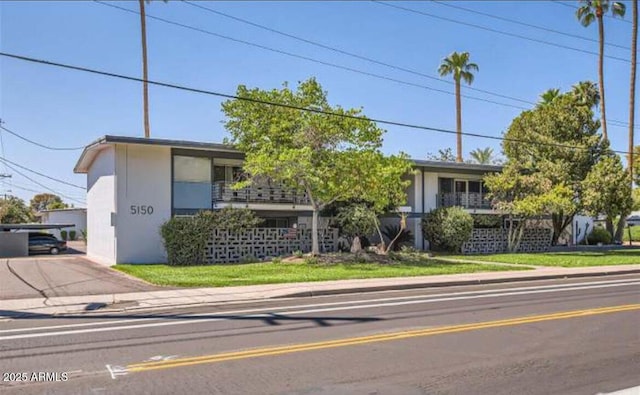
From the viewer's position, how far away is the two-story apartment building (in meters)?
24.2

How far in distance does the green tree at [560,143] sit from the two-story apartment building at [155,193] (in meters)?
8.21

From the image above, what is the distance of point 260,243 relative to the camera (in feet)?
86.9

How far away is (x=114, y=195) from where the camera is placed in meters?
24.3

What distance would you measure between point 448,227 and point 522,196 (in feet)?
17.4

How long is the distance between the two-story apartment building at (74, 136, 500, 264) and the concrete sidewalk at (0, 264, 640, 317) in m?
9.45

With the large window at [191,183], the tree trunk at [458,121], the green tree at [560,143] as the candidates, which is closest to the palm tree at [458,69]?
the tree trunk at [458,121]

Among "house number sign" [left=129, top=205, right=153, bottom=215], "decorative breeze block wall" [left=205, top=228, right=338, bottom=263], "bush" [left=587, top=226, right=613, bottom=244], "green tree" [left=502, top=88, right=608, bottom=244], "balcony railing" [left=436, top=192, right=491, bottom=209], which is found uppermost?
"green tree" [left=502, top=88, right=608, bottom=244]

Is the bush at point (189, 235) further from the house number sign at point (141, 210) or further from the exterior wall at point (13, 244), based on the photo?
the exterior wall at point (13, 244)

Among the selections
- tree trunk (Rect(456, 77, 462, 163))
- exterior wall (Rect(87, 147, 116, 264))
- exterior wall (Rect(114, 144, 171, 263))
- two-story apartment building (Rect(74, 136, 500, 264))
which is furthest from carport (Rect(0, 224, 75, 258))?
tree trunk (Rect(456, 77, 462, 163))

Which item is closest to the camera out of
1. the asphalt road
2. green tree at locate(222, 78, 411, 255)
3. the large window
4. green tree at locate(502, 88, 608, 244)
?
the asphalt road

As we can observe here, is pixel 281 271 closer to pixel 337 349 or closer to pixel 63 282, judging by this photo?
pixel 63 282

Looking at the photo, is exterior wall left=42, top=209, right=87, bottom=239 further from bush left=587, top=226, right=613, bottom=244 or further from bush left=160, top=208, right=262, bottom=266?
bush left=587, top=226, right=613, bottom=244

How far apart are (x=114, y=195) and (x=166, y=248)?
3.32 meters

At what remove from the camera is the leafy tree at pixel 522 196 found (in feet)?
98.5
